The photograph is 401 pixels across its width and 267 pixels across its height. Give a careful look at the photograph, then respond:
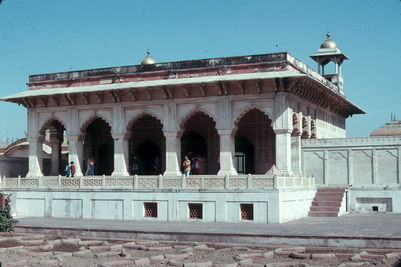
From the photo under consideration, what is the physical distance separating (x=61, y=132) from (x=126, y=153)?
582 centimetres

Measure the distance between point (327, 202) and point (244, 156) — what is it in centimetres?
419

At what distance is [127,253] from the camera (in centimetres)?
1272

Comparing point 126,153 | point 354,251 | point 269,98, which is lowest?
point 354,251

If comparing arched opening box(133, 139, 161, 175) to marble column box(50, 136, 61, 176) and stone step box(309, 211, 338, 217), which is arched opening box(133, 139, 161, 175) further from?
stone step box(309, 211, 338, 217)

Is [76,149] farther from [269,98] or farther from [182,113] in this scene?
[269,98]

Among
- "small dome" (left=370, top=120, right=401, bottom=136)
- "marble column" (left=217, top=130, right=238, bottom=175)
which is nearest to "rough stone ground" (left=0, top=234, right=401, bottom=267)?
"marble column" (left=217, top=130, right=238, bottom=175)

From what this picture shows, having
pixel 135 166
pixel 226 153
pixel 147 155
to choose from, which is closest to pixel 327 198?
pixel 226 153

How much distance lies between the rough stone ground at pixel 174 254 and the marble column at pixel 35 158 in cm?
984

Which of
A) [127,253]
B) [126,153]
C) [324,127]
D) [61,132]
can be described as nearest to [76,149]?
[126,153]

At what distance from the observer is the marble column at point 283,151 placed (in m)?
A: 20.8

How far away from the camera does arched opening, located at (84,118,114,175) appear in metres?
27.0

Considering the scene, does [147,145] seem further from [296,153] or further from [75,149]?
[296,153]

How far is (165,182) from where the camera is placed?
808 inches

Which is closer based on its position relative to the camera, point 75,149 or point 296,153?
point 296,153
